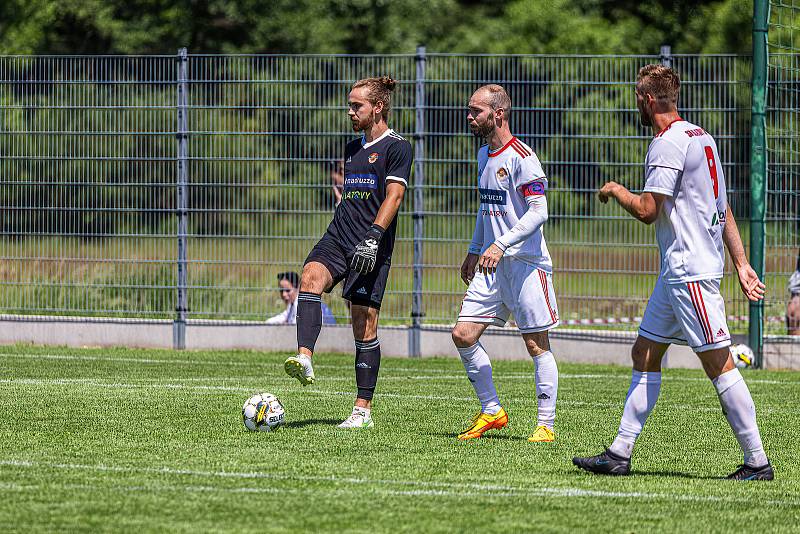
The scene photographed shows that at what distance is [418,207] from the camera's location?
635 inches

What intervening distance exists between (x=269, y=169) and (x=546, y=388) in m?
7.68

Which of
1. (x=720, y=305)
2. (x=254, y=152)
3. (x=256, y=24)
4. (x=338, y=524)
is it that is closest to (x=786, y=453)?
(x=720, y=305)

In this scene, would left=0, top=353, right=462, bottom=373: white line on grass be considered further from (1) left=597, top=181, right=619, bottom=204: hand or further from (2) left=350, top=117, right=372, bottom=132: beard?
(1) left=597, top=181, right=619, bottom=204: hand

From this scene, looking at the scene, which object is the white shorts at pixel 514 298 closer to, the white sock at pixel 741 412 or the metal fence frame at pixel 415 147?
the white sock at pixel 741 412

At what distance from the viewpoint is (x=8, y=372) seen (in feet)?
42.8

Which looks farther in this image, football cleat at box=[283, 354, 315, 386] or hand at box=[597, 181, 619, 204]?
football cleat at box=[283, 354, 315, 386]

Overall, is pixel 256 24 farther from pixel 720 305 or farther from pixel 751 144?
pixel 720 305

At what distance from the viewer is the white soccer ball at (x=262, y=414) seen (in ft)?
29.9

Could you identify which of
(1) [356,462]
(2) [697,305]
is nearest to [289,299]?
(1) [356,462]

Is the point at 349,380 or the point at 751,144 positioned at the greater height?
the point at 751,144

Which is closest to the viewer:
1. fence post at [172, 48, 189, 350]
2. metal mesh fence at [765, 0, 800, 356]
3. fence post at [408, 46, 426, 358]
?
metal mesh fence at [765, 0, 800, 356]

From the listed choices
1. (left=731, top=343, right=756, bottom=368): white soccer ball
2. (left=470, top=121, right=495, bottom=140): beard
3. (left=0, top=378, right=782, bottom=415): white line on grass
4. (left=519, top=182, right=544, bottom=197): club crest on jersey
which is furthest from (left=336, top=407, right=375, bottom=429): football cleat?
(left=731, top=343, right=756, bottom=368): white soccer ball

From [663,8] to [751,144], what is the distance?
30187 millimetres

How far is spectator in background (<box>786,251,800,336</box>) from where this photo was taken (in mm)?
15105
